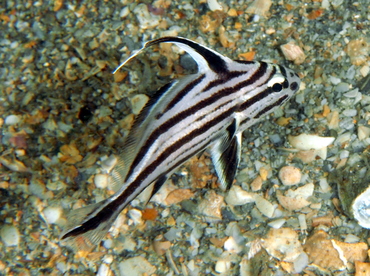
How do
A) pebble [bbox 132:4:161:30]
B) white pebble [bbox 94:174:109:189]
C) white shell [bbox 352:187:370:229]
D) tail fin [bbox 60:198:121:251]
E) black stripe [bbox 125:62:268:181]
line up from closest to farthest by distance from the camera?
tail fin [bbox 60:198:121:251] → black stripe [bbox 125:62:268:181] → white shell [bbox 352:187:370:229] → white pebble [bbox 94:174:109:189] → pebble [bbox 132:4:161:30]

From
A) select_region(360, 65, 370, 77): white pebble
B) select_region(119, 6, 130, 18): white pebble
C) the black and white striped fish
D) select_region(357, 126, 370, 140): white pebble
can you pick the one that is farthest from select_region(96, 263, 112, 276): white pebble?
select_region(360, 65, 370, 77): white pebble

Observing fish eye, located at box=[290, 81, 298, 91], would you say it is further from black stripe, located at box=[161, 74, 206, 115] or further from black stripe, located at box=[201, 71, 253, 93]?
black stripe, located at box=[161, 74, 206, 115]

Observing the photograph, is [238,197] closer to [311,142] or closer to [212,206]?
[212,206]

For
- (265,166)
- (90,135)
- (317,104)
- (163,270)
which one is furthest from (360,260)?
(90,135)

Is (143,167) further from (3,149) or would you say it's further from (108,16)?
(108,16)

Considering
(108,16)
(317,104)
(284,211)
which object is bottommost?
(284,211)

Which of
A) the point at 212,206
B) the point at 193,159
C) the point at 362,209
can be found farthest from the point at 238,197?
the point at 362,209
